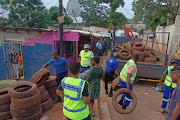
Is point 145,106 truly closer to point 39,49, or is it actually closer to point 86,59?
point 86,59

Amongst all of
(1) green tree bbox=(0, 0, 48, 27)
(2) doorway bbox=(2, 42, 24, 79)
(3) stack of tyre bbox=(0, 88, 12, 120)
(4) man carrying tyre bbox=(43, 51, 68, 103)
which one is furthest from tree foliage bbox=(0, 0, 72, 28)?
(3) stack of tyre bbox=(0, 88, 12, 120)

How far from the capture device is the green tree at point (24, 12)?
93.5ft

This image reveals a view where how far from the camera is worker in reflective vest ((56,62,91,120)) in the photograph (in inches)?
82.0

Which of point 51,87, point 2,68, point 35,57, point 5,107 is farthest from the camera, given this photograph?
point 2,68

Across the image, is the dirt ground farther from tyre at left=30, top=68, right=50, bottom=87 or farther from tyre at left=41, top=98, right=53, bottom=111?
tyre at left=30, top=68, right=50, bottom=87

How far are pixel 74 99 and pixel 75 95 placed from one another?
76 millimetres

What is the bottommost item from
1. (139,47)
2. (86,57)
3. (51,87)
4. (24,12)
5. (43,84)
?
(51,87)

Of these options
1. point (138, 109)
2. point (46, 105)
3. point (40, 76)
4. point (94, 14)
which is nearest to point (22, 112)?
point (46, 105)

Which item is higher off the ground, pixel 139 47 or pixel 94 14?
pixel 94 14

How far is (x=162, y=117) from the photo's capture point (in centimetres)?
425

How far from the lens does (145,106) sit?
4.92m

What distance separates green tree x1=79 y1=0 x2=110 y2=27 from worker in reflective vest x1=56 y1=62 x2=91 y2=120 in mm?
35020

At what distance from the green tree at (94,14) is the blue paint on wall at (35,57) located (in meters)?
29.4

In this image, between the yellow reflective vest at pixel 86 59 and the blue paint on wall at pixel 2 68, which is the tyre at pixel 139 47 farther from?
the blue paint on wall at pixel 2 68
